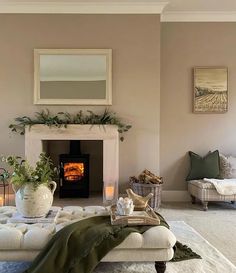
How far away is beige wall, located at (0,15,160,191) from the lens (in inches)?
219

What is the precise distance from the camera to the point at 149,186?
507 centimetres

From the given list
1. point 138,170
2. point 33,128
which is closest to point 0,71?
point 33,128

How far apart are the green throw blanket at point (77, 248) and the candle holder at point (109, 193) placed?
262 cm

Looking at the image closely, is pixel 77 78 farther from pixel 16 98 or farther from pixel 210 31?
pixel 210 31

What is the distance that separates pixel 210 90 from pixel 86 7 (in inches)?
99.5

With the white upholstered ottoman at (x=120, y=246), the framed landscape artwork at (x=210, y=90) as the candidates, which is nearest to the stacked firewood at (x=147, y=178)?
the framed landscape artwork at (x=210, y=90)

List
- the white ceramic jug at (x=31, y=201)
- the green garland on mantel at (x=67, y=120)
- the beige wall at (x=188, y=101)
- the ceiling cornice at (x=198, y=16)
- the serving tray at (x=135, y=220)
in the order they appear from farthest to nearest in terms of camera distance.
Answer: the beige wall at (x=188, y=101) < the ceiling cornice at (x=198, y=16) < the green garland on mantel at (x=67, y=120) < the white ceramic jug at (x=31, y=201) < the serving tray at (x=135, y=220)

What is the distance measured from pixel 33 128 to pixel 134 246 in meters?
3.29

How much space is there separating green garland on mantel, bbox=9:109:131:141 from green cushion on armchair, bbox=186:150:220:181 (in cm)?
130

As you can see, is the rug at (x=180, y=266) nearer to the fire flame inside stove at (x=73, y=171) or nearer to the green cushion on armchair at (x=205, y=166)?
the green cushion on armchair at (x=205, y=166)

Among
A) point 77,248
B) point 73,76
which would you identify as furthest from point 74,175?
point 77,248

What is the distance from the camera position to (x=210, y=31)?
5941 millimetres

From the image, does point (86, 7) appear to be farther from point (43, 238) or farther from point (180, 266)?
point (180, 266)

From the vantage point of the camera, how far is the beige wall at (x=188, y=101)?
19.5 feet
